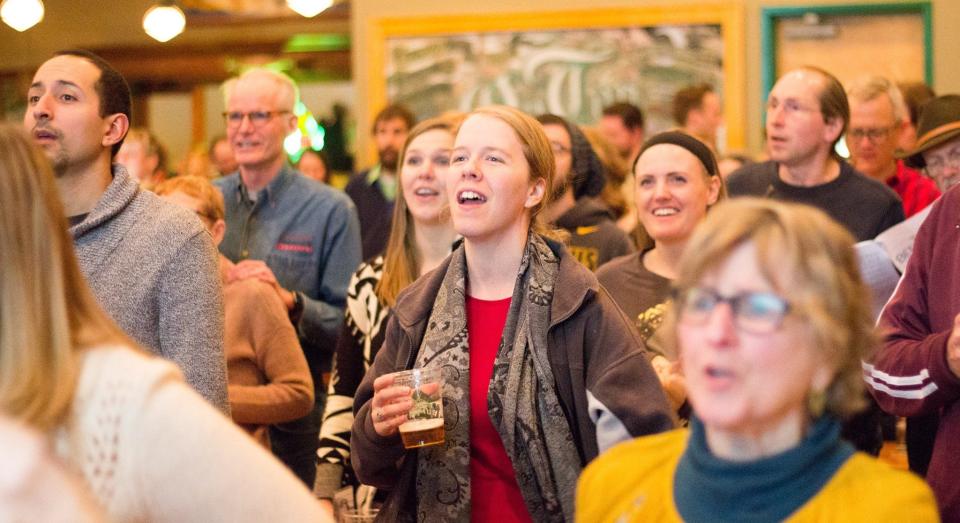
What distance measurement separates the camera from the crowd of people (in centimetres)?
173

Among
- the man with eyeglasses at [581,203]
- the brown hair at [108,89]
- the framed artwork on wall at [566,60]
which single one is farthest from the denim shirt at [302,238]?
the framed artwork on wall at [566,60]

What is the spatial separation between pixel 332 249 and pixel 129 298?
71.1 inches

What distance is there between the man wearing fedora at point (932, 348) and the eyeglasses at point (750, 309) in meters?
0.81

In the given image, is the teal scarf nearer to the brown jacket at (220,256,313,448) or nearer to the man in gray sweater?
the man in gray sweater

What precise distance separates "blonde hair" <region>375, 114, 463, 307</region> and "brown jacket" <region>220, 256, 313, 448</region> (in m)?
0.36

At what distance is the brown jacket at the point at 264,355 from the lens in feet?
12.0

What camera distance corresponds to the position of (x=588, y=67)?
871 cm

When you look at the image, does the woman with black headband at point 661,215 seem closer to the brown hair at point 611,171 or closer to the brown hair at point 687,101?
the brown hair at point 611,171

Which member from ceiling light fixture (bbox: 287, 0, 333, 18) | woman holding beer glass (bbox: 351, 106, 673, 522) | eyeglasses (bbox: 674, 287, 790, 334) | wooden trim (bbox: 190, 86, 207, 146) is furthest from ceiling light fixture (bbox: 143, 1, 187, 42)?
eyeglasses (bbox: 674, 287, 790, 334)

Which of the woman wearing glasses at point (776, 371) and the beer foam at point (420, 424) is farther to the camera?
the beer foam at point (420, 424)

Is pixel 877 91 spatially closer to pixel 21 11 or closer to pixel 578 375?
pixel 578 375

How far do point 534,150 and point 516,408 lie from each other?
2.25ft

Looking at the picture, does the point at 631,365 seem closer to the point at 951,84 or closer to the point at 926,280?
the point at 926,280

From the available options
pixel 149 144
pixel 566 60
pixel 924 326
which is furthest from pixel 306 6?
pixel 924 326
